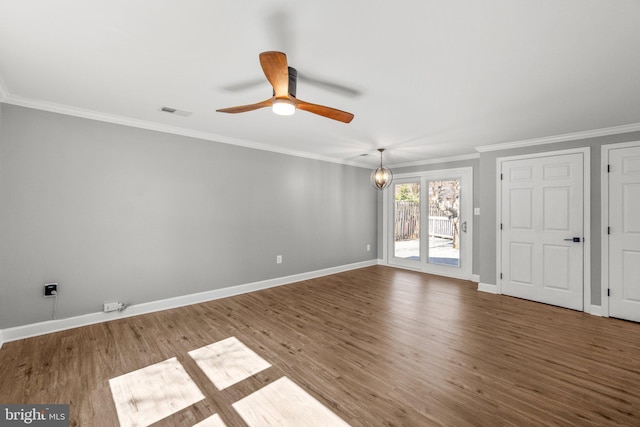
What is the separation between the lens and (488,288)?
457 cm

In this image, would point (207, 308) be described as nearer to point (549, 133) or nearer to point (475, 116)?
point (475, 116)

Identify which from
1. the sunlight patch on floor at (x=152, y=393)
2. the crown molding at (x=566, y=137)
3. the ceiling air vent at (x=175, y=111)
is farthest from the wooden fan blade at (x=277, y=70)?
the crown molding at (x=566, y=137)

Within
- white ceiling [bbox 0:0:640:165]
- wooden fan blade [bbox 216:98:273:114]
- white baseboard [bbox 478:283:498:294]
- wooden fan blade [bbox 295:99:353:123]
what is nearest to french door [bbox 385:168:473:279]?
white baseboard [bbox 478:283:498:294]

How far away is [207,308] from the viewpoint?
373cm

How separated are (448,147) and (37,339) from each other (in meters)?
5.94

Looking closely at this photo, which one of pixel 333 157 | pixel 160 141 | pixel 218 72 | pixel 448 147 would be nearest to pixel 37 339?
pixel 160 141

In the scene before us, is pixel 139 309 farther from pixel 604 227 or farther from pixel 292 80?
pixel 604 227

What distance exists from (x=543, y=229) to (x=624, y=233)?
810 millimetres

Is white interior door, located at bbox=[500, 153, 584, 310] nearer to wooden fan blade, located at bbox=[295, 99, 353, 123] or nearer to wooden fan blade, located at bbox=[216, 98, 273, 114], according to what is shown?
wooden fan blade, located at bbox=[295, 99, 353, 123]

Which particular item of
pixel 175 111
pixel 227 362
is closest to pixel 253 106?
pixel 175 111

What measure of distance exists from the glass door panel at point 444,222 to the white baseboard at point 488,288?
86 cm

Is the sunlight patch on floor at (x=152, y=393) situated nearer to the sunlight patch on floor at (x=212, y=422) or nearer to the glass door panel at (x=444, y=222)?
the sunlight patch on floor at (x=212, y=422)

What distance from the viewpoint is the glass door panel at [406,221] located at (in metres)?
6.13

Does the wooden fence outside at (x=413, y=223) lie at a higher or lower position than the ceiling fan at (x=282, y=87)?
lower
